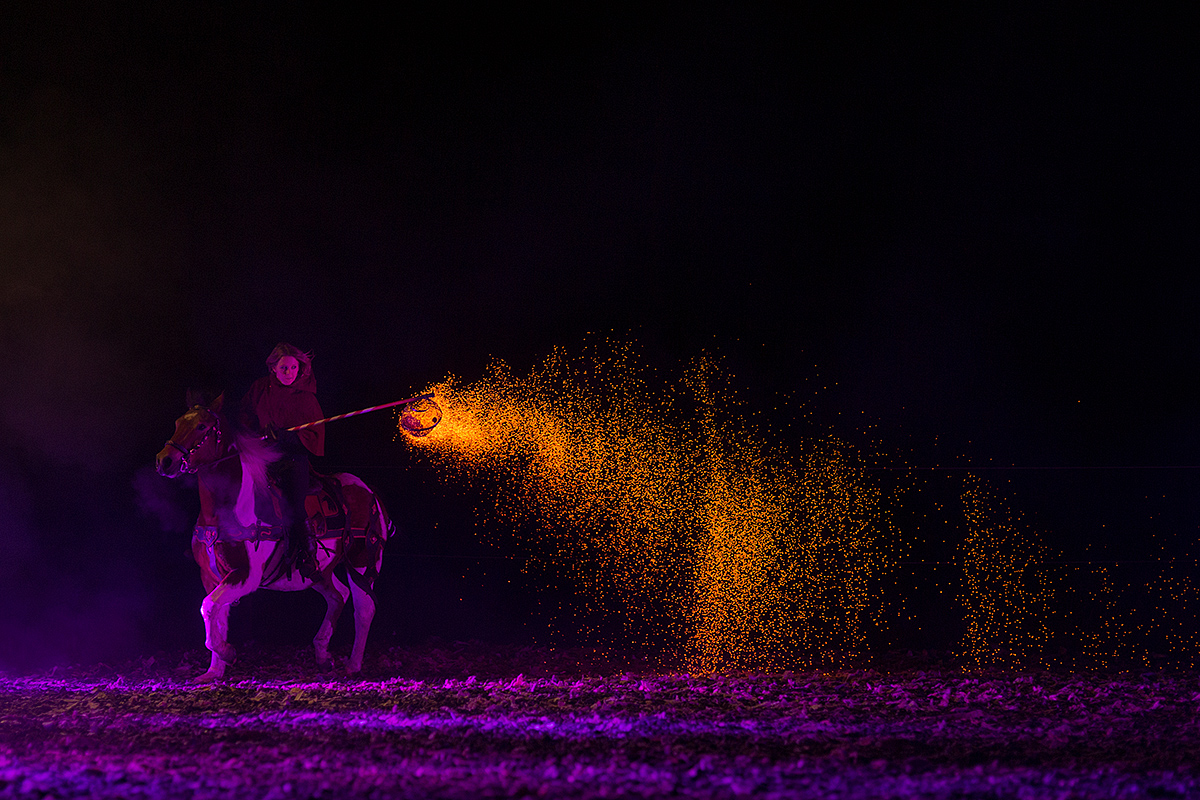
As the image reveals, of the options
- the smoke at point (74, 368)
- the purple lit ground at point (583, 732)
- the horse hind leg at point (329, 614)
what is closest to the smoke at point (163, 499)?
the smoke at point (74, 368)

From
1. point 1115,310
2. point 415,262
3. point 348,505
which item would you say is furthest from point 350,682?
point 1115,310

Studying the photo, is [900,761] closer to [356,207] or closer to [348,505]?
[348,505]

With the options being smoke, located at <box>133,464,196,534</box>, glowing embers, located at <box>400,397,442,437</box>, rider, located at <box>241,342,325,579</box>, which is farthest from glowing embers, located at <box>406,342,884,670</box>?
smoke, located at <box>133,464,196,534</box>

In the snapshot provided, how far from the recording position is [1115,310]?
19.3 ft

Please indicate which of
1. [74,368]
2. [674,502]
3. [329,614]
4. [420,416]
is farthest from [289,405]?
[674,502]

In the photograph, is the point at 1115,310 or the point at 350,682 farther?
the point at 1115,310

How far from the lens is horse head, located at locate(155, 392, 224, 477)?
4.74 meters

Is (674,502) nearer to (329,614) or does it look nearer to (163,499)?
(329,614)

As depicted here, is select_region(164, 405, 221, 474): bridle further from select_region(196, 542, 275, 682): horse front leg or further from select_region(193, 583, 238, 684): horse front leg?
select_region(193, 583, 238, 684): horse front leg

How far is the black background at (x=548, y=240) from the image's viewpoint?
593 centimetres

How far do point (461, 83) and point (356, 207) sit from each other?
3.99ft

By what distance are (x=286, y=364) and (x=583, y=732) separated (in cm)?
302

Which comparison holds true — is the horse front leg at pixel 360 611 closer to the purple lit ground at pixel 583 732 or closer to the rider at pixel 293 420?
the purple lit ground at pixel 583 732

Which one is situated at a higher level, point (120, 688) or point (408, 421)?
point (408, 421)
